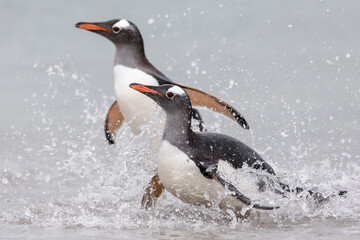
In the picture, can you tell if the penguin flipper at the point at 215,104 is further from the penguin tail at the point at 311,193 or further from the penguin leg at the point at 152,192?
the penguin leg at the point at 152,192

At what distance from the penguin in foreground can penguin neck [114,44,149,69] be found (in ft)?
5.62

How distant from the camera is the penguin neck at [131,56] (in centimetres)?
671

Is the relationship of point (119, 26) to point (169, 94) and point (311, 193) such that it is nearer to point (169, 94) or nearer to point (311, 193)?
point (169, 94)

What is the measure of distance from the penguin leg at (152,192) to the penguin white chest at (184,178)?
2.26 ft

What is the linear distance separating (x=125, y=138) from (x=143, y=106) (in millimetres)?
579

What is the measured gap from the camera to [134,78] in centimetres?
656

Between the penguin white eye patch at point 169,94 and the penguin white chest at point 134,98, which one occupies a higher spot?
the penguin white chest at point 134,98

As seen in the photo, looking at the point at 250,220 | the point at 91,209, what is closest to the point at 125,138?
the point at 91,209

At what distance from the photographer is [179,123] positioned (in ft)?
16.3

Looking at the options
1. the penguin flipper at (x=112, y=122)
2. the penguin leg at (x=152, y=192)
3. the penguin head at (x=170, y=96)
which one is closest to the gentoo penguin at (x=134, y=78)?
the penguin flipper at (x=112, y=122)

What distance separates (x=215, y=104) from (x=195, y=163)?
1589mm

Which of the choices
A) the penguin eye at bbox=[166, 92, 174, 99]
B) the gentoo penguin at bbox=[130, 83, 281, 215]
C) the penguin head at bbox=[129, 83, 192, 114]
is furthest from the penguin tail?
the penguin eye at bbox=[166, 92, 174, 99]

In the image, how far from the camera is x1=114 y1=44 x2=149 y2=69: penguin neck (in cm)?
671

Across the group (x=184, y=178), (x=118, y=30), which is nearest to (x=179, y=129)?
(x=184, y=178)
